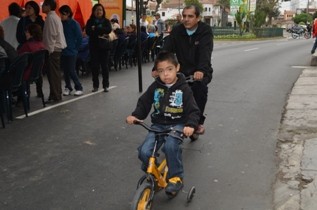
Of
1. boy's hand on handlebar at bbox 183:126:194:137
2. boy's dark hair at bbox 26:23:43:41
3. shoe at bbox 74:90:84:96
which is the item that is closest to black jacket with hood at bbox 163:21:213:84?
boy's hand on handlebar at bbox 183:126:194:137

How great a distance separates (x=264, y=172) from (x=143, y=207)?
1866 mm

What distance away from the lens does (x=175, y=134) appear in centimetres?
374

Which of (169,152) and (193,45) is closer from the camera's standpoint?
(169,152)

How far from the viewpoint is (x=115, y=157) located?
5340mm

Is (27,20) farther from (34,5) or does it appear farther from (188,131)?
(188,131)

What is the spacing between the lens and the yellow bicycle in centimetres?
344

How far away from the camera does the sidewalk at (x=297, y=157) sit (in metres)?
4.03

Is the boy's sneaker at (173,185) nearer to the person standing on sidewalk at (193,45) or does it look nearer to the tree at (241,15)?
the person standing on sidewalk at (193,45)

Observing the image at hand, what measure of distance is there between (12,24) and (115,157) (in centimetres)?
532

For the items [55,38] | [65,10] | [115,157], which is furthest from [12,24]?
[115,157]

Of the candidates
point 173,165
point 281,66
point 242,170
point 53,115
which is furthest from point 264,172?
point 281,66

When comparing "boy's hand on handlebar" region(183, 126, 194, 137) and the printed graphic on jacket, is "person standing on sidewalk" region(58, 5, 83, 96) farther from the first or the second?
"boy's hand on handlebar" region(183, 126, 194, 137)

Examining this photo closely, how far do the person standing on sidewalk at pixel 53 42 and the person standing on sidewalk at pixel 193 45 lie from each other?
11.3ft

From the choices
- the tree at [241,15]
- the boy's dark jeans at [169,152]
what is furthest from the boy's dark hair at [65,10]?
the tree at [241,15]
